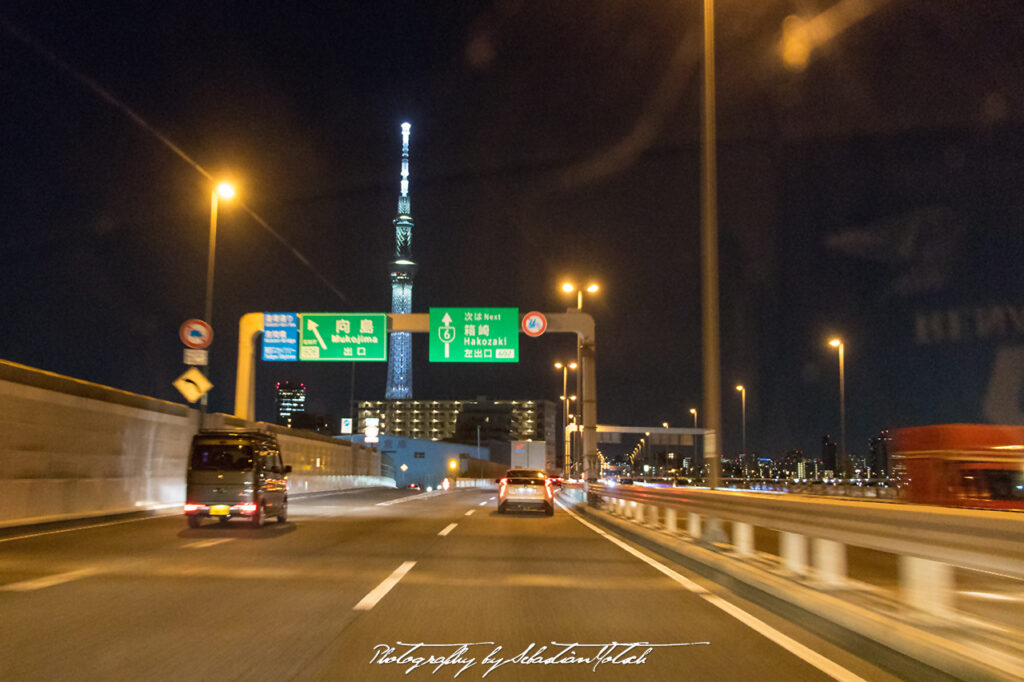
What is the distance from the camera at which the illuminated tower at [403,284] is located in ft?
504

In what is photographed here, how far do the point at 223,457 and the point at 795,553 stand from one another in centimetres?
1343

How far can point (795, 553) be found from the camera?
990 cm

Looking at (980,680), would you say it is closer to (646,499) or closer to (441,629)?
→ (441,629)

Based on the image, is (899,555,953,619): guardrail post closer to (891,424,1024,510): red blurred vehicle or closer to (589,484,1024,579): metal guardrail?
(589,484,1024,579): metal guardrail

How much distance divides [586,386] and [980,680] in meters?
26.3

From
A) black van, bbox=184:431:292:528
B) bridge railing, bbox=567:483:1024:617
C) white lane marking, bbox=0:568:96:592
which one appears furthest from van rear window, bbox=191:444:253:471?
bridge railing, bbox=567:483:1024:617

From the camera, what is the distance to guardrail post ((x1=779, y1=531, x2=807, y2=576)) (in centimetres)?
973

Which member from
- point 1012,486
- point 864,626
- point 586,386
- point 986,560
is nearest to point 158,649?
point 864,626

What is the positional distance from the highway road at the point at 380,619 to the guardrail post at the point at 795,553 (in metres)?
0.81

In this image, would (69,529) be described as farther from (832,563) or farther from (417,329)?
(832,563)

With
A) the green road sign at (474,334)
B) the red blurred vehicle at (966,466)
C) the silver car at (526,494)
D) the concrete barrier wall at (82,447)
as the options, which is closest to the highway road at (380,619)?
the concrete barrier wall at (82,447)

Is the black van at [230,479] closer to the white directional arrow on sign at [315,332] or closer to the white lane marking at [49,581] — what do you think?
the white lane marking at [49,581]

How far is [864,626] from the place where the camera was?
281 inches

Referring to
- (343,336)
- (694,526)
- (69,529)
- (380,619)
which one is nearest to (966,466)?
(694,526)
